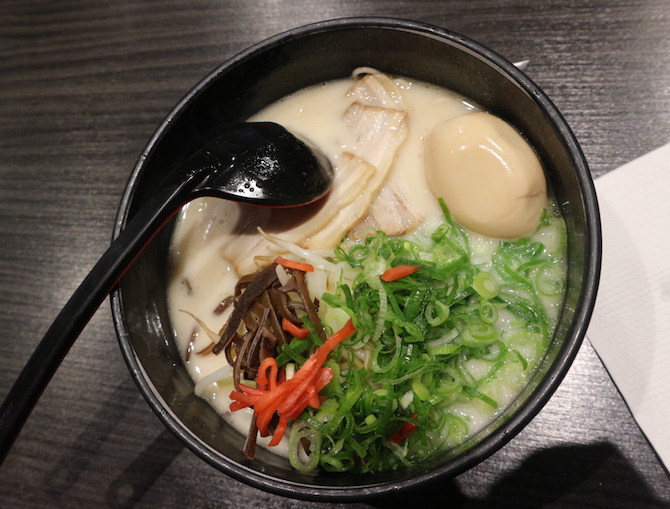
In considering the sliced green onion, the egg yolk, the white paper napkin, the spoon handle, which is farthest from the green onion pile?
the spoon handle

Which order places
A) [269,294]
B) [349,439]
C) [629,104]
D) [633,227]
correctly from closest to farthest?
[349,439], [269,294], [633,227], [629,104]

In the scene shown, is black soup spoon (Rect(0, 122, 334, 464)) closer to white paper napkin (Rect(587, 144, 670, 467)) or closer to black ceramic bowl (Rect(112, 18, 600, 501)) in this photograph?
black ceramic bowl (Rect(112, 18, 600, 501))

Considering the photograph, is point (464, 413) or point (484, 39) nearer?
point (464, 413)

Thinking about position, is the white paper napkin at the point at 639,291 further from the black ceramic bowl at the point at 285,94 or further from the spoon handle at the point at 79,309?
the spoon handle at the point at 79,309

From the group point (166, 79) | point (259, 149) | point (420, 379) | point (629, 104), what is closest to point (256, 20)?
point (166, 79)

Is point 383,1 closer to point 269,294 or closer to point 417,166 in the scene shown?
point 417,166

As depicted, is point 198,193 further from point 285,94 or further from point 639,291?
point 639,291

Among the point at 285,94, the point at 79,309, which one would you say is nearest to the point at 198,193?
the point at 79,309
